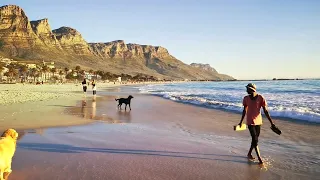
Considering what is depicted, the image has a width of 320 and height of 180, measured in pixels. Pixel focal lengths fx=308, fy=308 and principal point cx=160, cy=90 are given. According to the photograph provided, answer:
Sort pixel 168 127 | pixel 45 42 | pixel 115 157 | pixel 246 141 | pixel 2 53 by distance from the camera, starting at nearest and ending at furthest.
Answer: pixel 115 157 → pixel 246 141 → pixel 168 127 → pixel 2 53 → pixel 45 42

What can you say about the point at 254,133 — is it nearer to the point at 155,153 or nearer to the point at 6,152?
the point at 155,153

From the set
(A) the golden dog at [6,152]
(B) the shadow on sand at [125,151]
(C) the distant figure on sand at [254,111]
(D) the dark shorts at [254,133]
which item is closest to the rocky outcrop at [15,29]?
(B) the shadow on sand at [125,151]

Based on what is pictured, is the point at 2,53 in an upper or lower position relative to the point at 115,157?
upper

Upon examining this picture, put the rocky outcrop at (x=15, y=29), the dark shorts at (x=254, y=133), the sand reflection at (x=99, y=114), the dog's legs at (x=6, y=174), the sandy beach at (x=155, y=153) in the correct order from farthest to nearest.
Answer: the rocky outcrop at (x=15, y=29)
the sand reflection at (x=99, y=114)
the dark shorts at (x=254, y=133)
the sandy beach at (x=155, y=153)
the dog's legs at (x=6, y=174)

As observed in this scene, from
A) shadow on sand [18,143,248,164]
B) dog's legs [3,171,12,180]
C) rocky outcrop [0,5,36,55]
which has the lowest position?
shadow on sand [18,143,248,164]

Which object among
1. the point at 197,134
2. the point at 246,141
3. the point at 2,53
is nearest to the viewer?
the point at 246,141

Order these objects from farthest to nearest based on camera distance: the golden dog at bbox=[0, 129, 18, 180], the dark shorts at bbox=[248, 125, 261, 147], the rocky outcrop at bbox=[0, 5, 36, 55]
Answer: the rocky outcrop at bbox=[0, 5, 36, 55] < the dark shorts at bbox=[248, 125, 261, 147] < the golden dog at bbox=[0, 129, 18, 180]

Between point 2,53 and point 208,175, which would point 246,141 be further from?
point 2,53

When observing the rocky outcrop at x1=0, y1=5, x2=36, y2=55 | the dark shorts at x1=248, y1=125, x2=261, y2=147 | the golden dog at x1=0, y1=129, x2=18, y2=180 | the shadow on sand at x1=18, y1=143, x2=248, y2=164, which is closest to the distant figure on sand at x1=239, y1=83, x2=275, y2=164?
the dark shorts at x1=248, y1=125, x2=261, y2=147

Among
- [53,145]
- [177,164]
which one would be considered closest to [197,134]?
[177,164]

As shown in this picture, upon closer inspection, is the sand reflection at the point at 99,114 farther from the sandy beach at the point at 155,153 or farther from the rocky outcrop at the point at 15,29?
the rocky outcrop at the point at 15,29

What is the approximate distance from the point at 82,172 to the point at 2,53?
6855 inches

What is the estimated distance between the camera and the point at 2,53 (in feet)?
521

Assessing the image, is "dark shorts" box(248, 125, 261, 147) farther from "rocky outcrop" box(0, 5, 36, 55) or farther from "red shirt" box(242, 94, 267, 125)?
"rocky outcrop" box(0, 5, 36, 55)
